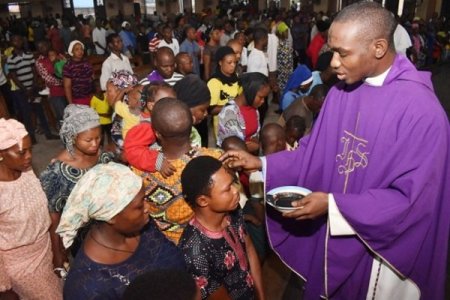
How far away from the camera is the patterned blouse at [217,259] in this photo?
206 cm

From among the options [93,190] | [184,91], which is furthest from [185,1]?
[93,190]

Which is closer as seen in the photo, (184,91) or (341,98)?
(341,98)

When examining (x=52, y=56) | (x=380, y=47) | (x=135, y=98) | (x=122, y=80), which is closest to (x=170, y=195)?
(x=380, y=47)

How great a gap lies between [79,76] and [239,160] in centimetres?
457

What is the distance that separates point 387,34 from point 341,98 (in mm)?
509

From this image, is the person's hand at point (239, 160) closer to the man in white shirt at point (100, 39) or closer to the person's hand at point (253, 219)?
the person's hand at point (253, 219)

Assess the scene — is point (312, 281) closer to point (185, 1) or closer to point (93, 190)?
point (93, 190)

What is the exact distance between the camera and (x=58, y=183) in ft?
8.87

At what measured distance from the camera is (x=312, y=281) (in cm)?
258

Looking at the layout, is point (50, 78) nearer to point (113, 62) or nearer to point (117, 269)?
point (113, 62)

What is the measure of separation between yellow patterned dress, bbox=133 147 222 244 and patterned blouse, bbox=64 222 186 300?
345mm

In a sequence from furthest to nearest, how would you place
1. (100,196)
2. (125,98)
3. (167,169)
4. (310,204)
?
(125,98) < (167,169) < (310,204) < (100,196)

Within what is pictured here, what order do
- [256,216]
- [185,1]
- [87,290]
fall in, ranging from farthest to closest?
[185,1] < [256,216] < [87,290]

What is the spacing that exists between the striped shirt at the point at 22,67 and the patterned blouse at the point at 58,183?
5105 millimetres
